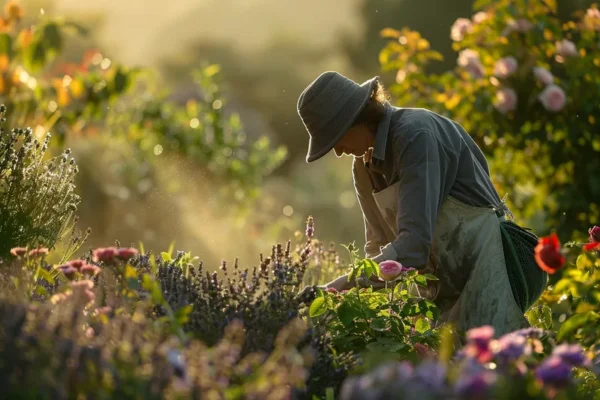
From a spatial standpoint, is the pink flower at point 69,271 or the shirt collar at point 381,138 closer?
the pink flower at point 69,271

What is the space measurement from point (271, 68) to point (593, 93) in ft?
21.6

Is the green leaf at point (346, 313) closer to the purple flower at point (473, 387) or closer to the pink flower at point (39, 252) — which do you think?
the pink flower at point (39, 252)

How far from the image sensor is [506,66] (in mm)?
5594

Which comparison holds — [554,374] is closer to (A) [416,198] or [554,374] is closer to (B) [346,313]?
(B) [346,313]

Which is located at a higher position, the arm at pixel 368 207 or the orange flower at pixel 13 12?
the orange flower at pixel 13 12

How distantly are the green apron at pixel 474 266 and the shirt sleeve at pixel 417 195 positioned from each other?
13 centimetres

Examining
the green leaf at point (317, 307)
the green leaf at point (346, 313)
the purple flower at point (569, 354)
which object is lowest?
the purple flower at point (569, 354)

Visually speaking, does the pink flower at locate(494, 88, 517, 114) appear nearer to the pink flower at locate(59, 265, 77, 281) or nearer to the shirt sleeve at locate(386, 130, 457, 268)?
the shirt sleeve at locate(386, 130, 457, 268)

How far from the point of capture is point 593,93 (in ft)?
18.1

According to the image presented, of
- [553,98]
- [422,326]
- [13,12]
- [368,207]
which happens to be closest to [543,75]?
[553,98]

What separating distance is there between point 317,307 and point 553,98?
344 centimetres

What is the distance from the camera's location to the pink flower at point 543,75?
5.50 meters

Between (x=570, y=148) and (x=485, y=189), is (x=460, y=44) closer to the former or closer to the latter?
(x=570, y=148)

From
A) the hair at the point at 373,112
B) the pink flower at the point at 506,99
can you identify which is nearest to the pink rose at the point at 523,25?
the pink flower at the point at 506,99
